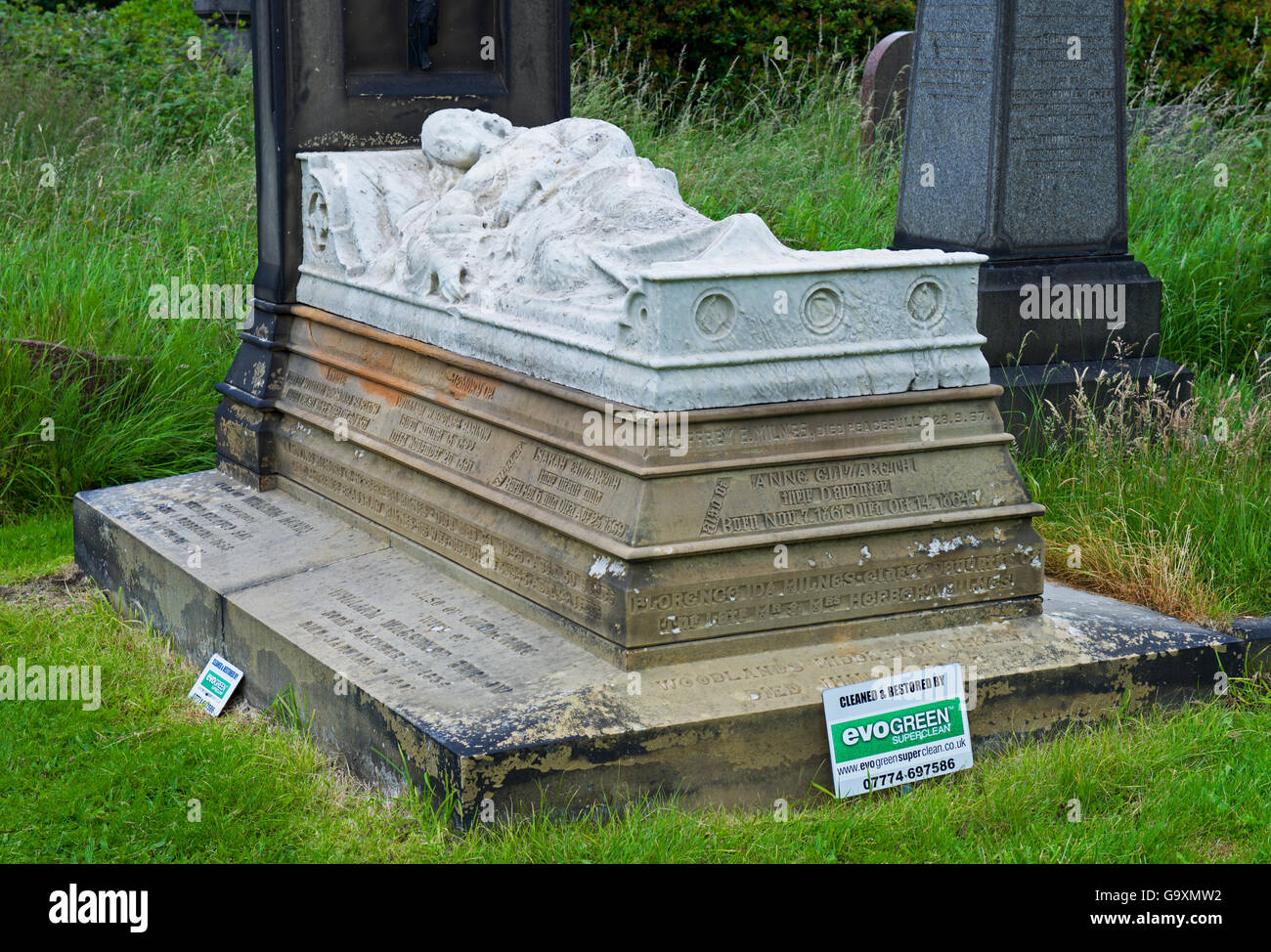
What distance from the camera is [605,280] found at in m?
4.51

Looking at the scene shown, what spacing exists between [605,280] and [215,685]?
1.76 metres

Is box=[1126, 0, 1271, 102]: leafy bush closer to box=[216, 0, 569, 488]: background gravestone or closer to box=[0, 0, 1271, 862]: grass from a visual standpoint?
box=[0, 0, 1271, 862]: grass

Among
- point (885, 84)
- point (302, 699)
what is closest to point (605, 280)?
point (302, 699)

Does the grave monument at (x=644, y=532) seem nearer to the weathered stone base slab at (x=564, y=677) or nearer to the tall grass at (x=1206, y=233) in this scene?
the weathered stone base slab at (x=564, y=677)

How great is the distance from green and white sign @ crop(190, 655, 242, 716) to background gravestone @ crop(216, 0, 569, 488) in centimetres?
122

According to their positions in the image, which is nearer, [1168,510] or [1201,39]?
[1168,510]

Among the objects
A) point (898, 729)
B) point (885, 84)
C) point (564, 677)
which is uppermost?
point (885, 84)

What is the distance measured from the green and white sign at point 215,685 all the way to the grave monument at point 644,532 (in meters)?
0.07

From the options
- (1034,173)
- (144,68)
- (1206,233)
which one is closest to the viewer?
(1034,173)

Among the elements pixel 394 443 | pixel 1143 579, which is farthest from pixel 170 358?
pixel 1143 579

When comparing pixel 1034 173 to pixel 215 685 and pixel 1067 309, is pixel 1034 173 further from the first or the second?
pixel 215 685

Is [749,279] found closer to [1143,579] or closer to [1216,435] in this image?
[1143,579]

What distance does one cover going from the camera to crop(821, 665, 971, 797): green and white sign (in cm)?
398

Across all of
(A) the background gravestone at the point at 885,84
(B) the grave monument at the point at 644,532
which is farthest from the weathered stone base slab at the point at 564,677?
(A) the background gravestone at the point at 885,84
